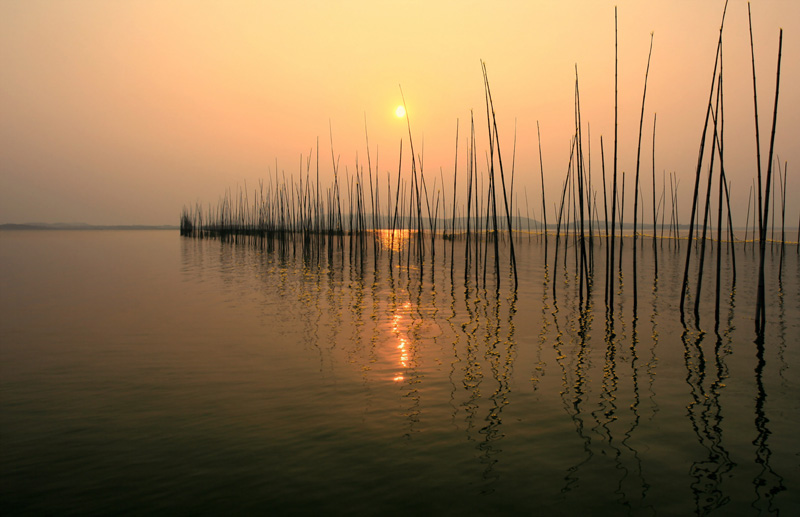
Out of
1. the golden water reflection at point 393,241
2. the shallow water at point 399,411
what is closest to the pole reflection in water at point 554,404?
the shallow water at point 399,411

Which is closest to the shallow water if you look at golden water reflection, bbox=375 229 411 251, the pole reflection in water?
the pole reflection in water

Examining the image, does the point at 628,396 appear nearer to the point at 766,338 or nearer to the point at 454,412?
the point at 454,412

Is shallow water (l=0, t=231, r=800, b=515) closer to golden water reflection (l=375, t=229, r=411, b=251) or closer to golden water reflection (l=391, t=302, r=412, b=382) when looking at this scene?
golden water reflection (l=391, t=302, r=412, b=382)

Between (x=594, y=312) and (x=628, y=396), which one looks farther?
(x=594, y=312)

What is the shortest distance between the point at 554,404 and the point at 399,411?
1.29 m

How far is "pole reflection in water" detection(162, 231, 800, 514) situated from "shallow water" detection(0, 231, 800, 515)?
0.07 feet

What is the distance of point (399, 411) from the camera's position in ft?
12.6

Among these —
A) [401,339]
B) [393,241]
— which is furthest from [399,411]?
[393,241]

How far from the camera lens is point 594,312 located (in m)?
8.06

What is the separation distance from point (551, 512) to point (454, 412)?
1.36 meters

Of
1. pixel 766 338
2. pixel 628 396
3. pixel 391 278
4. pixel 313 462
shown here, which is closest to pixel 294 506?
pixel 313 462

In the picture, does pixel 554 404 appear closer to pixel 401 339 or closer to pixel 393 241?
pixel 401 339

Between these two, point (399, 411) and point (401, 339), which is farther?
point (401, 339)

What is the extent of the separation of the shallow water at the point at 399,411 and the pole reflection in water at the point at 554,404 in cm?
2
